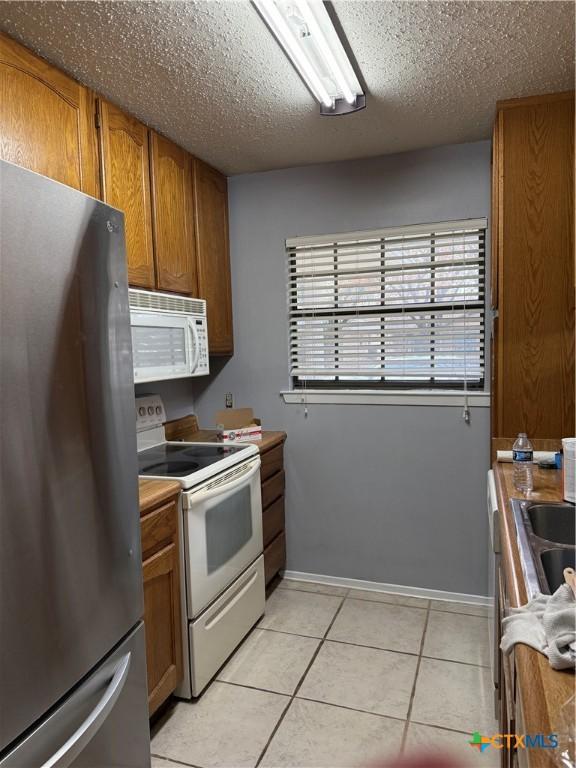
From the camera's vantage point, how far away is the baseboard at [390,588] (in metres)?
2.81

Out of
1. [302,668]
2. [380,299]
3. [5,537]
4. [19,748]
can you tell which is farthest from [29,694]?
[380,299]

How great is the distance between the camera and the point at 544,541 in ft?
4.40

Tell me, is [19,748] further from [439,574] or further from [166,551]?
[439,574]

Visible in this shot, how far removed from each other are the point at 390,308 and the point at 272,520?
1356 millimetres

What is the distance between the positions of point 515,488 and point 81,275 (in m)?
1.58

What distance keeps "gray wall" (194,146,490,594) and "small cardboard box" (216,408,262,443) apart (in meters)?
0.21

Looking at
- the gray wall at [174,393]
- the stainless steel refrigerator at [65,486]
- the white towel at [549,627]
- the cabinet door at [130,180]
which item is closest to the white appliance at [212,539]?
the gray wall at [174,393]

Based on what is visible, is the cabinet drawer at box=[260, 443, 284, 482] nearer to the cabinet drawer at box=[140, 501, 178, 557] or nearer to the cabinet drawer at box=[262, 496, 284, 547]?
the cabinet drawer at box=[262, 496, 284, 547]

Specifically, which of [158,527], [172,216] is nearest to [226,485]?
[158,527]

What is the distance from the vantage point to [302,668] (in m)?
2.28

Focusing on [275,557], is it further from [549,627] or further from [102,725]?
[549,627]

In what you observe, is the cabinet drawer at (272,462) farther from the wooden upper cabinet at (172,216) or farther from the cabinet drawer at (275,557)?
the wooden upper cabinet at (172,216)

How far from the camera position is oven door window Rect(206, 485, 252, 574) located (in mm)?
2152

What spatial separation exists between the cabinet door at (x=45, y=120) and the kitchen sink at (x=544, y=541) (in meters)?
1.82
